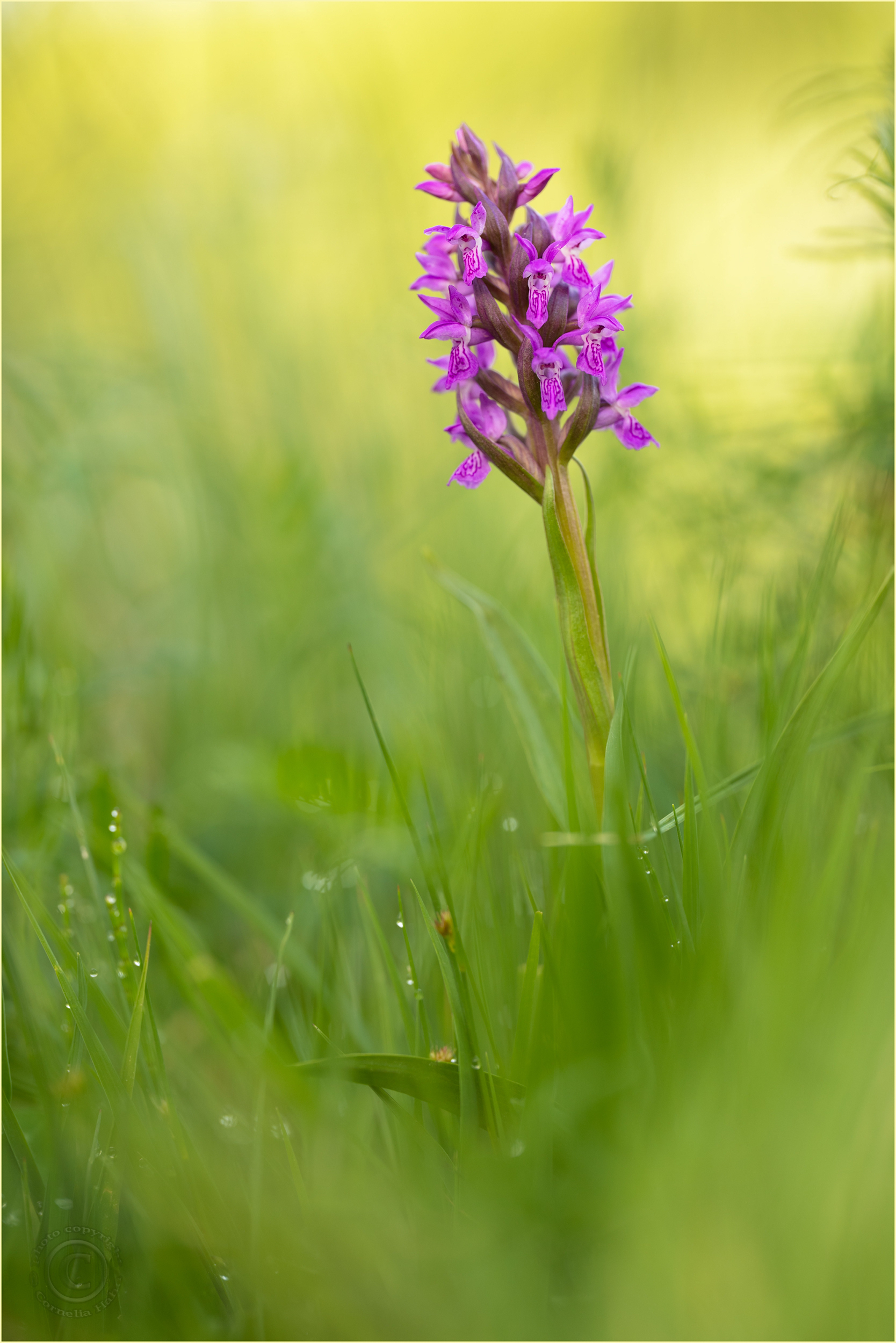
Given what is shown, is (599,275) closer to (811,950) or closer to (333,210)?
(811,950)

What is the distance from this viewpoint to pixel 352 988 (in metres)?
1.02

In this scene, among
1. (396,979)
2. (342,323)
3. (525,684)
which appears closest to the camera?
(396,979)

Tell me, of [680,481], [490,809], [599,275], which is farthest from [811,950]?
[680,481]

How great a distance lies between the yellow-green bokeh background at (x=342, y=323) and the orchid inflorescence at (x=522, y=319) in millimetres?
608

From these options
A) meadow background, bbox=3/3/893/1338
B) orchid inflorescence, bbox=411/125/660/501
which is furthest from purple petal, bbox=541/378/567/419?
meadow background, bbox=3/3/893/1338

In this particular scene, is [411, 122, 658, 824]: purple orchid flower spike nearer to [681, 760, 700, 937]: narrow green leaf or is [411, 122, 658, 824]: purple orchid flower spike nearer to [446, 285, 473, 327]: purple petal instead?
[446, 285, 473, 327]: purple petal

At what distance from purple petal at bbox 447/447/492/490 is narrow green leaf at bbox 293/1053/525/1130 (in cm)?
68

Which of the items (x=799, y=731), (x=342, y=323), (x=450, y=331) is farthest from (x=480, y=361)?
(x=342, y=323)

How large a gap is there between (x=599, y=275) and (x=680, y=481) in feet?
4.36

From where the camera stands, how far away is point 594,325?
3.09 ft

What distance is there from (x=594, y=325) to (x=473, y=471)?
231mm

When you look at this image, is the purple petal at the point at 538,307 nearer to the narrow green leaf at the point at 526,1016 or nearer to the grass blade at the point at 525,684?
the grass blade at the point at 525,684

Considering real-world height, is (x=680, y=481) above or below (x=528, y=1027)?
above

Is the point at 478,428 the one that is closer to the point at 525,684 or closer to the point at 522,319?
the point at 522,319
